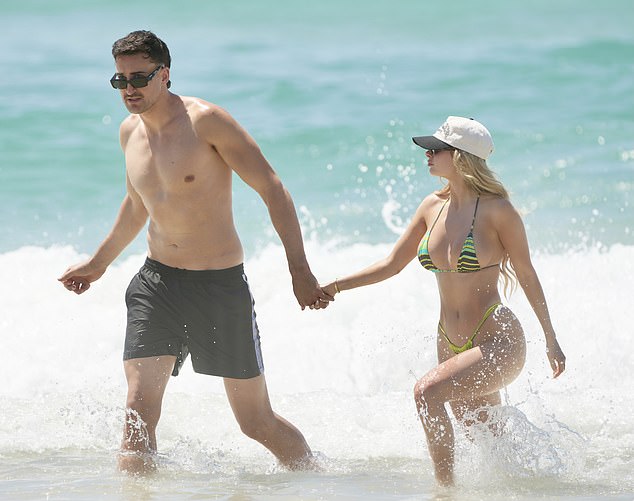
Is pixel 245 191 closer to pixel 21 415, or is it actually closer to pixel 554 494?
pixel 21 415

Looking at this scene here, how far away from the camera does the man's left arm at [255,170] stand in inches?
190

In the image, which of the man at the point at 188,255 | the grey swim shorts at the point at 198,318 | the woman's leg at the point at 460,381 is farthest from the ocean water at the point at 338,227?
the grey swim shorts at the point at 198,318

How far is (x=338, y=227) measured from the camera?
433 inches

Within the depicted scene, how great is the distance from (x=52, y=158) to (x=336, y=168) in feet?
10.6

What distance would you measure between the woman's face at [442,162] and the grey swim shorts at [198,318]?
0.99m

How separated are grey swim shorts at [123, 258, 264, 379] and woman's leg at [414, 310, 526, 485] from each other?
819 mm

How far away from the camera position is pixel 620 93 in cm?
1428

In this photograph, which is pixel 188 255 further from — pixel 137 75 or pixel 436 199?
pixel 436 199

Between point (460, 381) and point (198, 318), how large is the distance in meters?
1.19

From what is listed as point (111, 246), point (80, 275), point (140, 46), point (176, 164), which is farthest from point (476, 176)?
point (80, 275)

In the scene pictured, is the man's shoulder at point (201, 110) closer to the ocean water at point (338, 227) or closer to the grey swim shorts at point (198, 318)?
the grey swim shorts at point (198, 318)

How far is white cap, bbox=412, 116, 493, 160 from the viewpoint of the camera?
4953 millimetres

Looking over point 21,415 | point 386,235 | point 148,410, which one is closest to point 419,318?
point 386,235

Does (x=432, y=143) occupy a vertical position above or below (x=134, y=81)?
below
